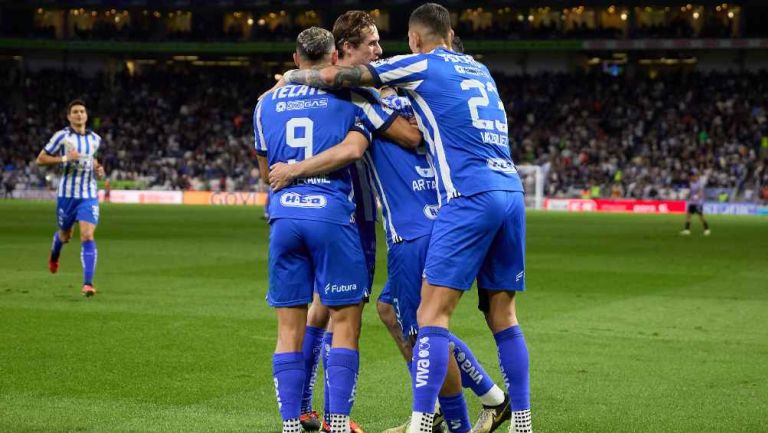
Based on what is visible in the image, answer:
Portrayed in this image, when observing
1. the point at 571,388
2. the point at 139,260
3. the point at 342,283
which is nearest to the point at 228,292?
the point at 139,260

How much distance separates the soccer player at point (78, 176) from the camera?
49.2ft

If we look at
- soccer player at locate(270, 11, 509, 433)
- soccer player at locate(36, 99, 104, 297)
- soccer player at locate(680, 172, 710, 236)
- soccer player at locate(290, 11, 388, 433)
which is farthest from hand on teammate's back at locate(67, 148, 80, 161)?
soccer player at locate(680, 172, 710, 236)

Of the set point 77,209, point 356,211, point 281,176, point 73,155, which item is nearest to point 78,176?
point 73,155

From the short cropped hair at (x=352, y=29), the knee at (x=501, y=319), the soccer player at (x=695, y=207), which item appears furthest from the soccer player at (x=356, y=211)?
the soccer player at (x=695, y=207)

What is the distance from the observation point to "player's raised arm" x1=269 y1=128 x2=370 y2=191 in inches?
247

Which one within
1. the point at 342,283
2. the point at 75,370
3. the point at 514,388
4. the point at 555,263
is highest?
the point at 342,283

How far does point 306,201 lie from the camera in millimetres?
6418

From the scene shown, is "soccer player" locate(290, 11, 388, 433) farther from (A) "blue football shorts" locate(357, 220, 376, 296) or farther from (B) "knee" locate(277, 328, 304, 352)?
(B) "knee" locate(277, 328, 304, 352)

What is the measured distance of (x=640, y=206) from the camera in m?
49.7

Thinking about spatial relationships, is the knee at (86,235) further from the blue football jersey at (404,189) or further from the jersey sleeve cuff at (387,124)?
the jersey sleeve cuff at (387,124)

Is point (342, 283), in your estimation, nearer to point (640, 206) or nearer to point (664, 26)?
point (640, 206)

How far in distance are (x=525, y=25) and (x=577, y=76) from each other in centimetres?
546

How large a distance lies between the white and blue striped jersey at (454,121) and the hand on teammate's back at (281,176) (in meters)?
0.79

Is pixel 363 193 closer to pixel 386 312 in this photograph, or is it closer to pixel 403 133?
pixel 403 133
